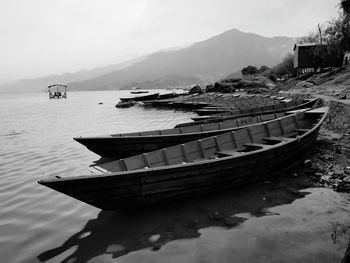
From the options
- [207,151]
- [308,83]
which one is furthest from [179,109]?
[207,151]

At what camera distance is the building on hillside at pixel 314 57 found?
46.5 meters

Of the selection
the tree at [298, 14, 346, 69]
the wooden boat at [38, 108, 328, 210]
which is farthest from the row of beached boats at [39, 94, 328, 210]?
the tree at [298, 14, 346, 69]

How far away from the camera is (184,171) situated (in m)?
6.73

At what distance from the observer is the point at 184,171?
6.73 m

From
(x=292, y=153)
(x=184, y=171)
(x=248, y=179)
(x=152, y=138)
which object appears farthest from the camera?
(x=152, y=138)

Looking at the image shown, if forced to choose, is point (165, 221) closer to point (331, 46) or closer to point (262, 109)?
point (262, 109)

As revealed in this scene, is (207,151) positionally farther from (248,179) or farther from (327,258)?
(327,258)

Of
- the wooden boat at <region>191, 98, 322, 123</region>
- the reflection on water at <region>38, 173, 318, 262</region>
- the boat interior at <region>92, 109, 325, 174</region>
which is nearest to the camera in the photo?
the reflection on water at <region>38, 173, 318, 262</region>

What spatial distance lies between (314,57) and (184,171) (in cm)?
5056

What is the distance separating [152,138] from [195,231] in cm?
563

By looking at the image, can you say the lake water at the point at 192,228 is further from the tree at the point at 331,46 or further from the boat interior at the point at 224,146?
the tree at the point at 331,46

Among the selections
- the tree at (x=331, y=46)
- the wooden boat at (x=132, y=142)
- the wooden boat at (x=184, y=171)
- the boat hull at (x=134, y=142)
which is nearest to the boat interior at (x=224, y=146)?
the wooden boat at (x=184, y=171)

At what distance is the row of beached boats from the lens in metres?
5.97

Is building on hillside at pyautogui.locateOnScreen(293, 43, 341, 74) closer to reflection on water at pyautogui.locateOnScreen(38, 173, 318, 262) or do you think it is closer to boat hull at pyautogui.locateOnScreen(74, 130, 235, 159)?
boat hull at pyautogui.locateOnScreen(74, 130, 235, 159)
